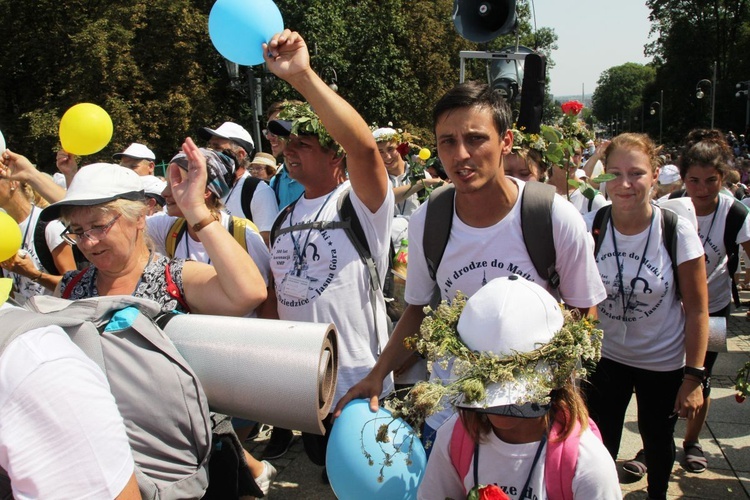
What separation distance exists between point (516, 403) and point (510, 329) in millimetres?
187

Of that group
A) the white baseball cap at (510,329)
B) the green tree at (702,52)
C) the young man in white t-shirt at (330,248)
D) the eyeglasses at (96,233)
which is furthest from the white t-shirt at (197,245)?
the green tree at (702,52)

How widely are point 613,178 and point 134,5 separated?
23.2 m

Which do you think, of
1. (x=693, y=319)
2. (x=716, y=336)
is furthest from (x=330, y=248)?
(x=716, y=336)

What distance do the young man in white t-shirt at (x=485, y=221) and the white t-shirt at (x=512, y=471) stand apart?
322mm

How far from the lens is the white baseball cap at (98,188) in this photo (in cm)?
221

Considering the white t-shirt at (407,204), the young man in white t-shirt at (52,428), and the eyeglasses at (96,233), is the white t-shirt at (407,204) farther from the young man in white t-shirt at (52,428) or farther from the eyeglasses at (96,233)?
the young man in white t-shirt at (52,428)

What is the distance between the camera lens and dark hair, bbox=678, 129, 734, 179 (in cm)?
397

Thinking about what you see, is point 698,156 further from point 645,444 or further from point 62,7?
point 62,7

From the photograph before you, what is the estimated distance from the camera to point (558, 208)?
2141mm

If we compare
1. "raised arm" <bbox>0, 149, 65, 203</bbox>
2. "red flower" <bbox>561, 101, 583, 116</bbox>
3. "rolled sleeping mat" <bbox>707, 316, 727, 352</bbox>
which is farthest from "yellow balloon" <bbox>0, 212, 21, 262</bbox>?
"rolled sleeping mat" <bbox>707, 316, 727, 352</bbox>

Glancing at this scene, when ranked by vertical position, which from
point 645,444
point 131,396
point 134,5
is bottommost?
point 645,444

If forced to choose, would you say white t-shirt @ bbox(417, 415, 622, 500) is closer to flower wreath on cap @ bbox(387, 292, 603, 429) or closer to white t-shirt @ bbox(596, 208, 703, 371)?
flower wreath on cap @ bbox(387, 292, 603, 429)

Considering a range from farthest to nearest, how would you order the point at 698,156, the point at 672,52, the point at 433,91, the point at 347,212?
the point at 672,52
the point at 433,91
the point at 698,156
the point at 347,212

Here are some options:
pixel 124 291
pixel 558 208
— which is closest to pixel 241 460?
pixel 124 291
